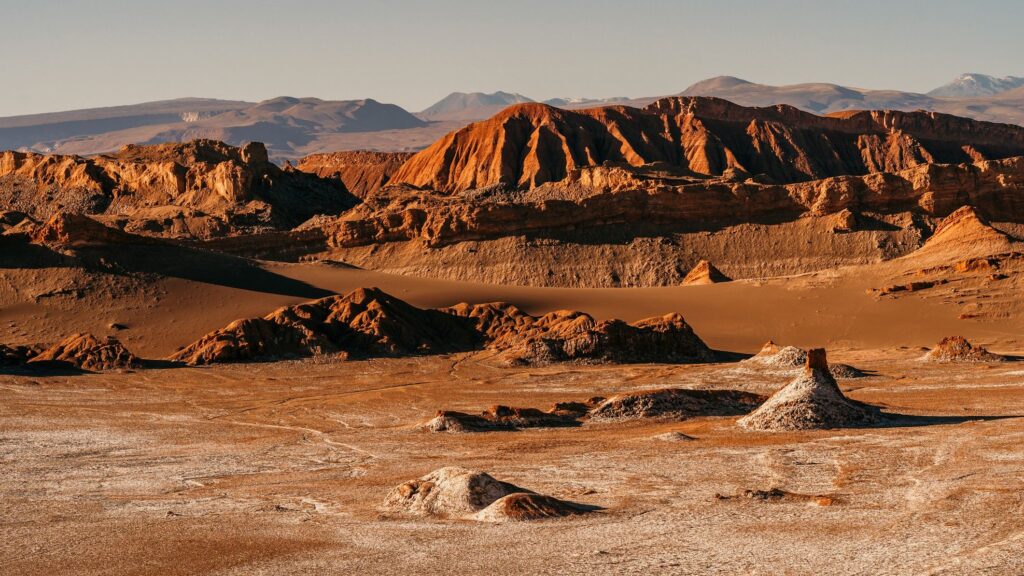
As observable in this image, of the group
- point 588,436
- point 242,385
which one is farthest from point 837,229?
point 588,436

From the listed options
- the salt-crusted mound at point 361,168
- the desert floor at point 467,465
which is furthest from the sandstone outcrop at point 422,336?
the salt-crusted mound at point 361,168

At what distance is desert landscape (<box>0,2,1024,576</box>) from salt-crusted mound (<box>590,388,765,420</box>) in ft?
0.25

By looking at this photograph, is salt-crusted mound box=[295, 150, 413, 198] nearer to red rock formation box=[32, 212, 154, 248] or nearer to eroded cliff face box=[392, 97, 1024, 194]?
eroded cliff face box=[392, 97, 1024, 194]

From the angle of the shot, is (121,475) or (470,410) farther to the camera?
(470,410)

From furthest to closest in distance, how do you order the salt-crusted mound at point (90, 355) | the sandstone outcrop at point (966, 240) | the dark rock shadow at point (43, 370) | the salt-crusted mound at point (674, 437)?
the sandstone outcrop at point (966, 240) → the salt-crusted mound at point (90, 355) → the dark rock shadow at point (43, 370) → the salt-crusted mound at point (674, 437)

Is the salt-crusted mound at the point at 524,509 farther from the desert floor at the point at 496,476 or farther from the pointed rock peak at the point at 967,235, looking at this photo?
the pointed rock peak at the point at 967,235

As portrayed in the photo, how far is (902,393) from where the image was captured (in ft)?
113

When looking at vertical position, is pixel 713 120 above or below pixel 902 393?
above

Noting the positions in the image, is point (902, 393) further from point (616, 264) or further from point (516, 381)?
point (616, 264)

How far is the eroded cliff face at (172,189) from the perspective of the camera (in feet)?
310

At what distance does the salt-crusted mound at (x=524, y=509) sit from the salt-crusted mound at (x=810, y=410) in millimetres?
9516

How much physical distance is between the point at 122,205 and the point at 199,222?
13324mm

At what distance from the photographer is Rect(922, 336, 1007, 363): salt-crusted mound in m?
41.6

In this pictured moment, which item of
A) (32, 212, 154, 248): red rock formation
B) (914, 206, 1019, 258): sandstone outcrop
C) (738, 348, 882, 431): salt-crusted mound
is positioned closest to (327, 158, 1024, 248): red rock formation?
(914, 206, 1019, 258): sandstone outcrop
